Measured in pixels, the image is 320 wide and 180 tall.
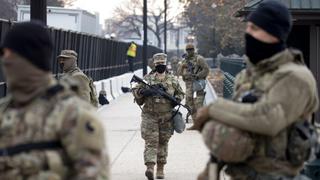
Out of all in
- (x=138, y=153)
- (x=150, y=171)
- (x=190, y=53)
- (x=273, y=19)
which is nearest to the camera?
(x=273, y=19)

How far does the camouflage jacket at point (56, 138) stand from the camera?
3234 millimetres

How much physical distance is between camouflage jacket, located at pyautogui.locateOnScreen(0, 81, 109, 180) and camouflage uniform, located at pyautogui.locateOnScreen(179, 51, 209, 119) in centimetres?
1286

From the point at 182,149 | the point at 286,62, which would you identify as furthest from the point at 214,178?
the point at 182,149

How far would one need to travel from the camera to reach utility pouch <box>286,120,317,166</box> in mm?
3975

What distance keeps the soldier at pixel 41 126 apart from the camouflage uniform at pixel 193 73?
12.9 m

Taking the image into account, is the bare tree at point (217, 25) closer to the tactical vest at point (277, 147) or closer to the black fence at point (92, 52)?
the black fence at point (92, 52)

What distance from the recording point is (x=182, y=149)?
12.7 metres

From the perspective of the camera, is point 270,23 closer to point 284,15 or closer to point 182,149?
point 284,15

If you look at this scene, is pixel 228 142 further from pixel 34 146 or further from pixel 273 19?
pixel 34 146

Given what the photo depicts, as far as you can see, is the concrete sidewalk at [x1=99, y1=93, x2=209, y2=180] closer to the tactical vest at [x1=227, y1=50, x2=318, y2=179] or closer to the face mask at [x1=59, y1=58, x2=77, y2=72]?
the face mask at [x1=59, y1=58, x2=77, y2=72]

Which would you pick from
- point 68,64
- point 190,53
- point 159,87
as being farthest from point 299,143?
point 190,53

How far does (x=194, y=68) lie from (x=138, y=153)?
4501 mm

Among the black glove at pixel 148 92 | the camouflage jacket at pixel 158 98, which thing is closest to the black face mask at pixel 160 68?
the camouflage jacket at pixel 158 98

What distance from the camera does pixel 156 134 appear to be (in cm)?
977
